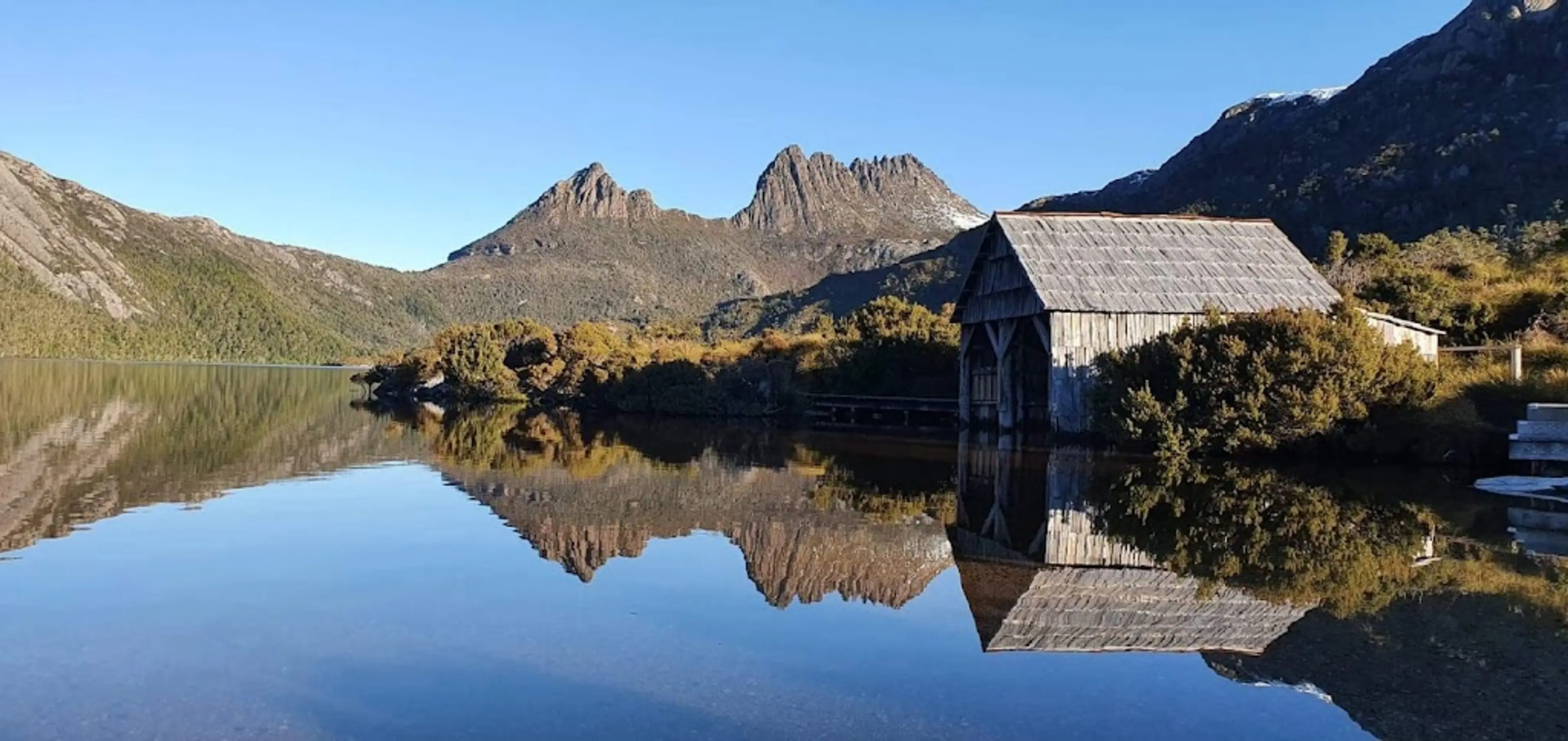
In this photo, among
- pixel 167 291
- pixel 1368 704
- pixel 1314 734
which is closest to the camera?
pixel 1314 734

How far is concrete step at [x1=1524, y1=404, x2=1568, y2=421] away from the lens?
18438 mm

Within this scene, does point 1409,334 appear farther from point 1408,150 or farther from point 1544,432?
point 1408,150

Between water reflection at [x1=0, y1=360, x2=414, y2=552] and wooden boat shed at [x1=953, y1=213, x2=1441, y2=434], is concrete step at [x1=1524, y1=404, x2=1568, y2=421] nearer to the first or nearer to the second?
wooden boat shed at [x1=953, y1=213, x2=1441, y2=434]

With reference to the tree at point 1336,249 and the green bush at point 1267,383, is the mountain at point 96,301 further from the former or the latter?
the green bush at point 1267,383

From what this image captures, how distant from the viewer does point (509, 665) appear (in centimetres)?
735

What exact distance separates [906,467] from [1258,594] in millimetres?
13168

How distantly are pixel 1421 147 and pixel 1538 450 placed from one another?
2589 inches

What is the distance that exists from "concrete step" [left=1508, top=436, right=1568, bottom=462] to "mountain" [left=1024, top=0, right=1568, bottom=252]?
50.8 m

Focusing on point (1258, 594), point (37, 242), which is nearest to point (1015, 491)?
point (1258, 594)

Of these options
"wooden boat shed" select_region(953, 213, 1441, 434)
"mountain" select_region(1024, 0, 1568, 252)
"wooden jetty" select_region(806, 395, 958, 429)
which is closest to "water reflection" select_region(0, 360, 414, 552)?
"wooden boat shed" select_region(953, 213, 1441, 434)

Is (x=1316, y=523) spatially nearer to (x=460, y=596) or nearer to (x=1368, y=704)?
(x=1368, y=704)

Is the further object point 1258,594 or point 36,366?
point 36,366

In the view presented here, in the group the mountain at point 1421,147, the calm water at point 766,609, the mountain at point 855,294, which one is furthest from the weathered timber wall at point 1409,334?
the mountain at point 855,294

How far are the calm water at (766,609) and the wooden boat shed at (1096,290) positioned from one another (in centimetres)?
813
